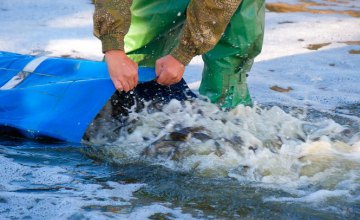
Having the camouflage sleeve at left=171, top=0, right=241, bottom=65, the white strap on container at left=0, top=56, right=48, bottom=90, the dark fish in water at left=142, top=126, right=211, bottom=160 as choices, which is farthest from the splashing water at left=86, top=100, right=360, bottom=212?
the white strap on container at left=0, top=56, right=48, bottom=90

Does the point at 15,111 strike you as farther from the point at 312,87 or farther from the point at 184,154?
the point at 312,87

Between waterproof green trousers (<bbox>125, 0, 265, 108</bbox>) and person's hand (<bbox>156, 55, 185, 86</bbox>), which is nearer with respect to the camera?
person's hand (<bbox>156, 55, 185, 86</bbox>)

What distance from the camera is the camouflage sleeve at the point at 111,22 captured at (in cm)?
254

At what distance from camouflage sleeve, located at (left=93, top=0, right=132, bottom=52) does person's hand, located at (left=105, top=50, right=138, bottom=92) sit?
0.03 metres

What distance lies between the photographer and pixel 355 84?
3752 mm

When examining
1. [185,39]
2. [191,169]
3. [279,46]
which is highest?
[185,39]

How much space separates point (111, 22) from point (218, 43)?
622 mm

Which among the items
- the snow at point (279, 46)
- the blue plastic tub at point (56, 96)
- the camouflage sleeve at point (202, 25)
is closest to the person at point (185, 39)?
the camouflage sleeve at point (202, 25)

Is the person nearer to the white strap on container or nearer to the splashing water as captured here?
the splashing water

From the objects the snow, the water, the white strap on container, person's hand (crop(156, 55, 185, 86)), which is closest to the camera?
the water

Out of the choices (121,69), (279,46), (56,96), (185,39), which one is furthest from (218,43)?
(279,46)

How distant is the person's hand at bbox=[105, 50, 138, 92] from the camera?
2.54 meters

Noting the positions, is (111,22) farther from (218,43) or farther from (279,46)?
(279,46)

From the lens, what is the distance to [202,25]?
2.52m
